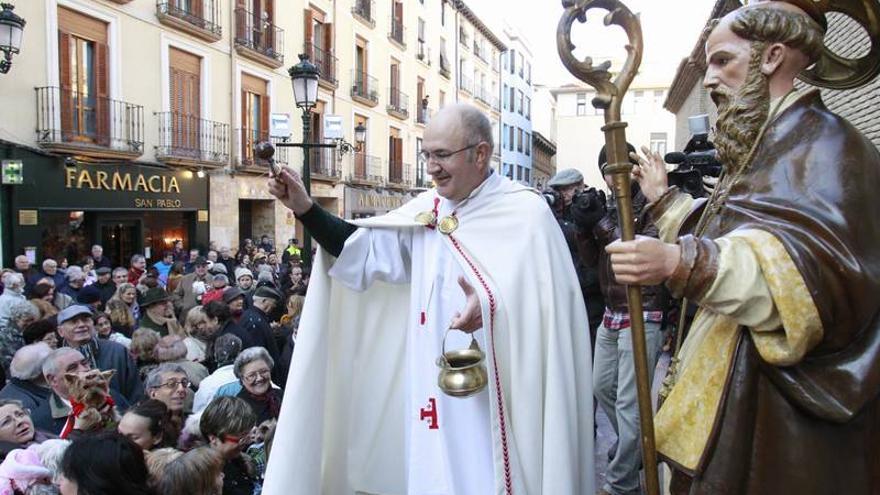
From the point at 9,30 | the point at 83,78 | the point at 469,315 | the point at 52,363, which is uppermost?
the point at 83,78

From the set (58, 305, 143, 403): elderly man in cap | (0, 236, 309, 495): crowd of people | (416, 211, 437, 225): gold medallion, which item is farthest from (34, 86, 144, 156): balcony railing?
(416, 211, 437, 225): gold medallion

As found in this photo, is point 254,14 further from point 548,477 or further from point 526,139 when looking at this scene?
point 526,139

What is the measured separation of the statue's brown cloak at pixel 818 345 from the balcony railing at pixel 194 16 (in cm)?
1535

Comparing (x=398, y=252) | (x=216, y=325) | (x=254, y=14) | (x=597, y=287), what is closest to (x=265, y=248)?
(x=254, y=14)

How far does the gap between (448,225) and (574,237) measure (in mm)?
2318

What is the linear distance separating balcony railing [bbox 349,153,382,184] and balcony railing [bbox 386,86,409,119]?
214 centimetres

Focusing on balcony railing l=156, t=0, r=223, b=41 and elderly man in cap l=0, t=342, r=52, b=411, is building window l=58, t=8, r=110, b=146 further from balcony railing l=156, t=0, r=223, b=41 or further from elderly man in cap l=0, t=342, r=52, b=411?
elderly man in cap l=0, t=342, r=52, b=411

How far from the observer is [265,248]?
16.3 m

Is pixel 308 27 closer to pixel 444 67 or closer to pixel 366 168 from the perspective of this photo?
pixel 366 168

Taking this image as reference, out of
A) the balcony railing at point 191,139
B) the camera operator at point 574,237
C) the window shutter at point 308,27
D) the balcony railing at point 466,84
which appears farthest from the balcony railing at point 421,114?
the camera operator at point 574,237

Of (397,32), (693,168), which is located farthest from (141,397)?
(397,32)

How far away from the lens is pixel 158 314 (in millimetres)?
6168

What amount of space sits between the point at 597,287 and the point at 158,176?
41.8 ft

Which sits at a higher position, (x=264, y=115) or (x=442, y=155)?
(x=264, y=115)
